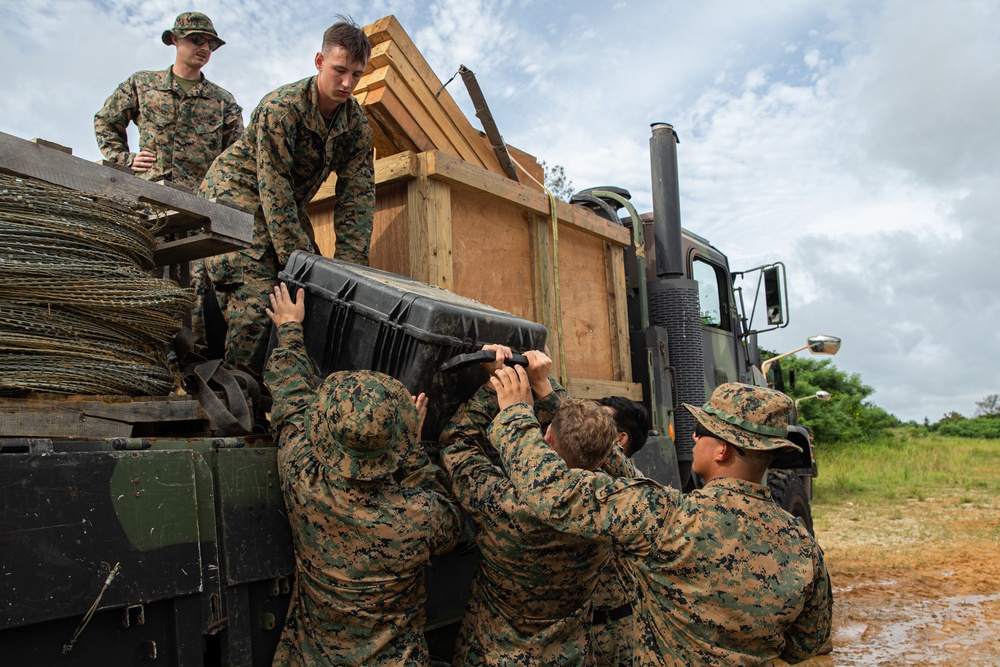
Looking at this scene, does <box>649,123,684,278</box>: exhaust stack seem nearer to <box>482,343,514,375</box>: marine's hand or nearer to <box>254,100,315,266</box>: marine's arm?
<box>254,100,315,266</box>: marine's arm

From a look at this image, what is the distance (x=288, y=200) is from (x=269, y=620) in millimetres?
1594

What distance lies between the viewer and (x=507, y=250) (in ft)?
14.1

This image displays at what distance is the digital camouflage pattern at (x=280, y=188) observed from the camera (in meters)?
3.18

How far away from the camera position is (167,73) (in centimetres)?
446

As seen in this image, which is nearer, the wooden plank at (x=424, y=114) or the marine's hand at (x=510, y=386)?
the marine's hand at (x=510, y=386)

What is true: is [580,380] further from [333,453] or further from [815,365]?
[815,365]

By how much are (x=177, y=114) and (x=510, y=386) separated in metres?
2.78

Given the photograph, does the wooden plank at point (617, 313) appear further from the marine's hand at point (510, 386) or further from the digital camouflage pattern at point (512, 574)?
the marine's hand at point (510, 386)

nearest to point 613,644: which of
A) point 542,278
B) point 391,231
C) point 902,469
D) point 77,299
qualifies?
point 542,278

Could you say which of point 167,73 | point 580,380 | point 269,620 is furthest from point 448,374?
point 167,73

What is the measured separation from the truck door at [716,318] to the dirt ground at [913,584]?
1965mm

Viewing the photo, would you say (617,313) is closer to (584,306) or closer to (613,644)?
(584,306)

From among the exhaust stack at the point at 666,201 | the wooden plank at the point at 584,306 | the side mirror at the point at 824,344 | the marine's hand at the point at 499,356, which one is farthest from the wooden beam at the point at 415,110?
the side mirror at the point at 824,344

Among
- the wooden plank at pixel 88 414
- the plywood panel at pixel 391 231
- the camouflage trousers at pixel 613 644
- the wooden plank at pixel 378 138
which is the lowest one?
the camouflage trousers at pixel 613 644
